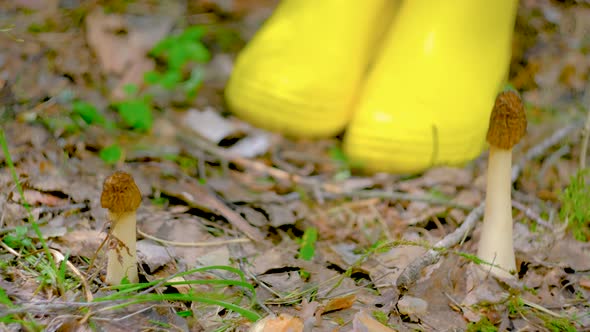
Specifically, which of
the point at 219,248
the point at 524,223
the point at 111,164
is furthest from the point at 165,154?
the point at 524,223

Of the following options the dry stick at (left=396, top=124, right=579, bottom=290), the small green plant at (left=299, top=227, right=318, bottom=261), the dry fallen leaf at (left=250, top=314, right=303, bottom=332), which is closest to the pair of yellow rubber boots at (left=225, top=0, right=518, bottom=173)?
the dry stick at (left=396, top=124, right=579, bottom=290)

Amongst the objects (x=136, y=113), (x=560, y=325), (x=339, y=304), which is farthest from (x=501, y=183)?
(x=136, y=113)

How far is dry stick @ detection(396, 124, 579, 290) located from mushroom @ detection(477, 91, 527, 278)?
0.25 feet

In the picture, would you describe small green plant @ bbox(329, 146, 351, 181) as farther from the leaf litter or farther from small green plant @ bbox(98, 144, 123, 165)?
small green plant @ bbox(98, 144, 123, 165)

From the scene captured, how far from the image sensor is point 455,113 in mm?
1885

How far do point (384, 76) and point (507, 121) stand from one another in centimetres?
→ 72

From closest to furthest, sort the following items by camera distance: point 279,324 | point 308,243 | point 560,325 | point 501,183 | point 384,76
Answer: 1. point 279,324
2. point 560,325
3. point 501,183
4. point 308,243
5. point 384,76

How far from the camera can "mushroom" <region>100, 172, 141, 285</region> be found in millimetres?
1127

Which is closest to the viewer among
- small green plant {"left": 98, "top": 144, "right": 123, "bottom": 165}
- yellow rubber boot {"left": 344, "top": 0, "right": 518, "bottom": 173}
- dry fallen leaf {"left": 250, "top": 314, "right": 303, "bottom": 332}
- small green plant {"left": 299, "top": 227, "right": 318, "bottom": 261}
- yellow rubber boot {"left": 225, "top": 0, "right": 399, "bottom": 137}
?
dry fallen leaf {"left": 250, "top": 314, "right": 303, "bottom": 332}

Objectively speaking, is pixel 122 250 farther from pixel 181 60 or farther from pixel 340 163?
pixel 181 60

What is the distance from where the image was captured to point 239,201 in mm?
1688

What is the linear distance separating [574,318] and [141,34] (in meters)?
1.71

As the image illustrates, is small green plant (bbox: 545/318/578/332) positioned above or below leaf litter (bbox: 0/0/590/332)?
above

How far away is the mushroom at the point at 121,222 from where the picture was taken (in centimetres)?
113
